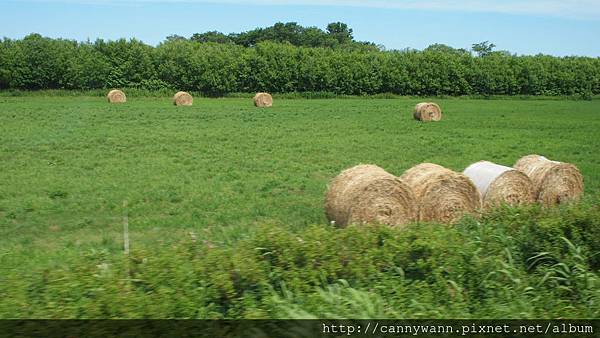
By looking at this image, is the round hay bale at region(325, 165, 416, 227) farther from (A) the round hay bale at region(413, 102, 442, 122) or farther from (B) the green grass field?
(A) the round hay bale at region(413, 102, 442, 122)

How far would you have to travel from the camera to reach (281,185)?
13844 millimetres

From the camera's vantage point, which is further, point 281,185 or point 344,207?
point 281,185

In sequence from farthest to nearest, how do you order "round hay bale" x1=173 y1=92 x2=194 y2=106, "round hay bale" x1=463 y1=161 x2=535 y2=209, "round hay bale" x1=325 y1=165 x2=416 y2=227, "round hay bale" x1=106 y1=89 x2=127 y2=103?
"round hay bale" x1=106 y1=89 x2=127 y2=103, "round hay bale" x1=173 y1=92 x2=194 y2=106, "round hay bale" x1=463 y1=161 x2=535 y2=209, "round hay bale" x1=325 y1=165 x2=416 y2=227

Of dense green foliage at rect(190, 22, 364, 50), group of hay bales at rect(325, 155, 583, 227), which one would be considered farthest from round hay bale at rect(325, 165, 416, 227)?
dense green foliage at rect(190, 22, 364, 50)

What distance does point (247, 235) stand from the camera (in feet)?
25.1

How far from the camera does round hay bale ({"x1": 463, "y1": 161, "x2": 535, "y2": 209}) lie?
1077cm

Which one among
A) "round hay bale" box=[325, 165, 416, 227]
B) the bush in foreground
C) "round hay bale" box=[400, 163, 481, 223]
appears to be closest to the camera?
the bush in foreground

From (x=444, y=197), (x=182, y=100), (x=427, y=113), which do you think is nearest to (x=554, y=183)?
(x=444, y=197)

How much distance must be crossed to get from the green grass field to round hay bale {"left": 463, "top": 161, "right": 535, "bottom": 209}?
1.45 m

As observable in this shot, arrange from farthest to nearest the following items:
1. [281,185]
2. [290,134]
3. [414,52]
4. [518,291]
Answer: [414,52]
[290,134]
[281,185]
[518,291]

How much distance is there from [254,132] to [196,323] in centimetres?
1992

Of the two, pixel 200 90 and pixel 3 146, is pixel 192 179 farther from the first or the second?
pixel 200 90

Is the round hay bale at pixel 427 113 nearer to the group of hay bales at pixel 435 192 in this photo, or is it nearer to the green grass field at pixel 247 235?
the green grass field at pixel 247 235

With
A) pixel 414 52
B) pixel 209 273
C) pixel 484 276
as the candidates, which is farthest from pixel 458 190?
pixel 414 52
